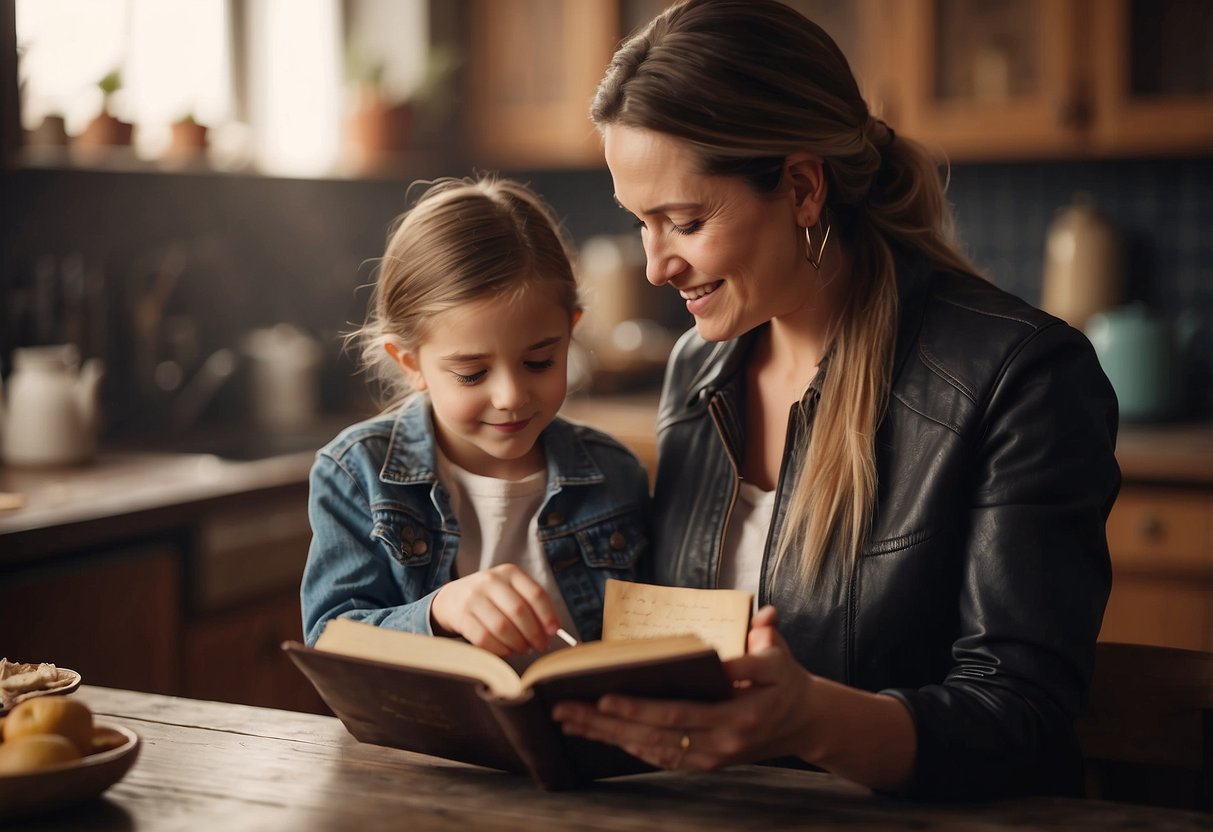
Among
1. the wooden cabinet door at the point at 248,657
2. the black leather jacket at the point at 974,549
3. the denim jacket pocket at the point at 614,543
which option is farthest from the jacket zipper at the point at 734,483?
the wooden cabinet door at the point at 248,657

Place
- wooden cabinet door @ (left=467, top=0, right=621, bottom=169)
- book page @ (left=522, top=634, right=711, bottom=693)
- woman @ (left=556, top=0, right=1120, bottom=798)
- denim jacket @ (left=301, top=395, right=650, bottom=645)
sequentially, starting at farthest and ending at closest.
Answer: wooden cabinet door @ (left=467, top=0, right=621, bottom=169), denim jacket @ (left=301, top=395, right=650, bottom=645), woman @ (left=556, top=0, right=1120, bottom=798), book page @ (left=522, top=634, right=711, bottom=693)

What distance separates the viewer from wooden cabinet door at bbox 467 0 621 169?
378 centimetres

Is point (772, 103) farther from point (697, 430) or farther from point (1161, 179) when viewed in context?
point (1161, 179)

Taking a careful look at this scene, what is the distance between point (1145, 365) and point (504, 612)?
239 cm

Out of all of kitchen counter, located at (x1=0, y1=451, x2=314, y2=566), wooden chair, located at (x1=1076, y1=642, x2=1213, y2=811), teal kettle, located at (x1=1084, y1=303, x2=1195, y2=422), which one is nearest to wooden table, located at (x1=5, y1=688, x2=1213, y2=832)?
wooden chair, located at (x1=1076, y1=642, x2=1213, y2=811)

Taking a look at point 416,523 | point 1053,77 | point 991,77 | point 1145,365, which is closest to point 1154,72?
point 1053,77

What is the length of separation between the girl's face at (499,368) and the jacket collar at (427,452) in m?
0.04

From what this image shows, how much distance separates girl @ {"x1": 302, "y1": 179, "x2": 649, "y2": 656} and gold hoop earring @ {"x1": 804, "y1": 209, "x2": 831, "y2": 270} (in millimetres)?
289

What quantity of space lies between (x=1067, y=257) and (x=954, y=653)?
2.41 m

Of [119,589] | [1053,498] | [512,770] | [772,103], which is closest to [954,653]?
[1053,498]

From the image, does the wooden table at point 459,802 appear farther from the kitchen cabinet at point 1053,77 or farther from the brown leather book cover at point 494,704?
the kitchen cabinet at point 1053,77

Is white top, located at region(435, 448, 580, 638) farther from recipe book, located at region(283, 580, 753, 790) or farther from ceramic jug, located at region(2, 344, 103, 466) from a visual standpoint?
ceramic jug, located at region(2, 344, 103, 466)

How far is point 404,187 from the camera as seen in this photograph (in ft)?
13.2

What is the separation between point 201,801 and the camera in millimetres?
1107
